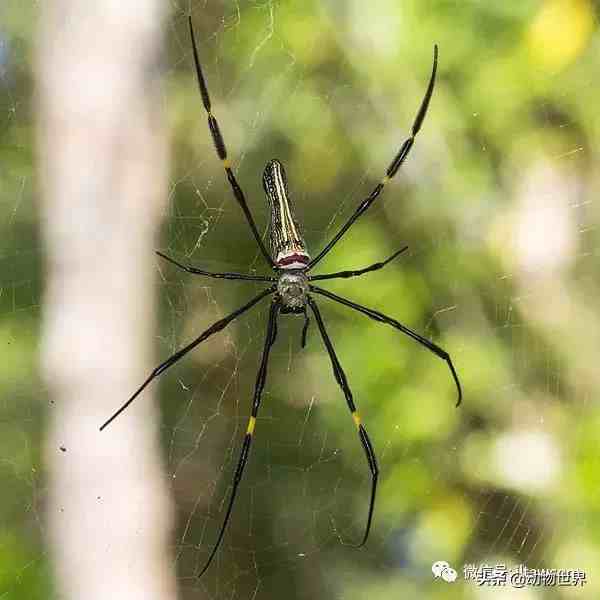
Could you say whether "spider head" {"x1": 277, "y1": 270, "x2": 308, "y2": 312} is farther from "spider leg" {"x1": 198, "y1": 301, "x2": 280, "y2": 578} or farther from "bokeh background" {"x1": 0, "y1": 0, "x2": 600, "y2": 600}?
"bokeh background" {"x1": 0, "y1": 0, "x2": 600, "y2": 600}

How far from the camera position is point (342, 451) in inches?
103

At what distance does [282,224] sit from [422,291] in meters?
1.11

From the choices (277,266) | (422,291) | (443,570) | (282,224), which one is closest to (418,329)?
(422,291)

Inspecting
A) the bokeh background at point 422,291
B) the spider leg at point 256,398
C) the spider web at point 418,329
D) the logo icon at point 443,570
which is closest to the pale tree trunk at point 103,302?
the bokeh background at point 422,291

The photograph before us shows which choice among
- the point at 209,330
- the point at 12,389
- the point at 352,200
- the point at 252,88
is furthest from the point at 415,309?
the point at 12,389

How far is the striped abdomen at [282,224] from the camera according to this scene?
1.66 metres

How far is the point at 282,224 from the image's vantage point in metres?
1.66

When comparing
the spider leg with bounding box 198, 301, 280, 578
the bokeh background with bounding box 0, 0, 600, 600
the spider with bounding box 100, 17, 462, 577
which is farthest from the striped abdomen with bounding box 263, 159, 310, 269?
the bokeh background with bounding box 0, 0, 600, 600

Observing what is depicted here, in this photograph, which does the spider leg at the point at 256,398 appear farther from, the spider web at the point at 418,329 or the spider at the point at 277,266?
the spider web at the point at 418,329

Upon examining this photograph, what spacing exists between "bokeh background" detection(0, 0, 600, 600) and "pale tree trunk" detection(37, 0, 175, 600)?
0.08 meters

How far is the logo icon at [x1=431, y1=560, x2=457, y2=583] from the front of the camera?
2.62m

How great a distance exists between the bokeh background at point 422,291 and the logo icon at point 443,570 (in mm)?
→ 22

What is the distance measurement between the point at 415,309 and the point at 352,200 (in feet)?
1.64

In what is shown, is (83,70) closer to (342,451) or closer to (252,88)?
(252,88)
